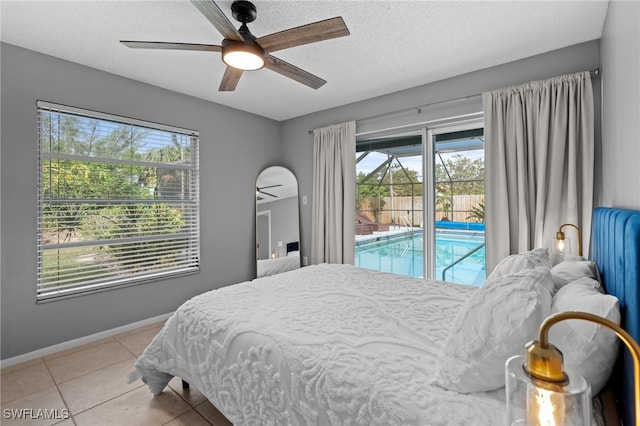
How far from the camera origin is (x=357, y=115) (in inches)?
158

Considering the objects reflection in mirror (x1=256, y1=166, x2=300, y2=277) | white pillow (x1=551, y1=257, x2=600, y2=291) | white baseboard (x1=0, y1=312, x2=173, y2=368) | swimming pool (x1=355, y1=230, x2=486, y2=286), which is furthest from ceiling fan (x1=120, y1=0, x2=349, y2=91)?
white baseboard (x1=0, y1=312, x2=173, y2=368)

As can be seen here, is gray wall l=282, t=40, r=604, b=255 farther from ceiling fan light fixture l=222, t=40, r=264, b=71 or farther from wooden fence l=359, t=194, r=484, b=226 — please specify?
ceiling fan light fixture l=222, t=40, r=264, b=71

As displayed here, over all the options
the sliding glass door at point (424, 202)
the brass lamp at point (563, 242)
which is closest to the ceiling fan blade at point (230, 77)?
the sliding glass door at point (424, 202)

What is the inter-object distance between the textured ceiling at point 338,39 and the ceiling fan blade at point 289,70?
0.28 m

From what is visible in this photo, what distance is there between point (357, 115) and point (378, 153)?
0.57m

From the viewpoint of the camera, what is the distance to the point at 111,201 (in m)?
3.07

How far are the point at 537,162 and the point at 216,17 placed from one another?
2.76m

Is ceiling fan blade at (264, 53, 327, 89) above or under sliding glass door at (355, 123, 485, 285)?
above

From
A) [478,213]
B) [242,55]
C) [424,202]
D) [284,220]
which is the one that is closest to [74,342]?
[284,220]

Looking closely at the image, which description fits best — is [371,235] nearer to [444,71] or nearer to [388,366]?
[444,71]

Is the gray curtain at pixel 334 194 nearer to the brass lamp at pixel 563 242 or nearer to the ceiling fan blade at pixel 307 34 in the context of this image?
the ceiling fan blade at pixel 307 34

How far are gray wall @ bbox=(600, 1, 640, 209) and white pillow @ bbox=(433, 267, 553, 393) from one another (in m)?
0.76

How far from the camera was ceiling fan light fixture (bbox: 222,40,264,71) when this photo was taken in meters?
1.95

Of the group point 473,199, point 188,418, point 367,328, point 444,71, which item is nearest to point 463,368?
point 367,328
